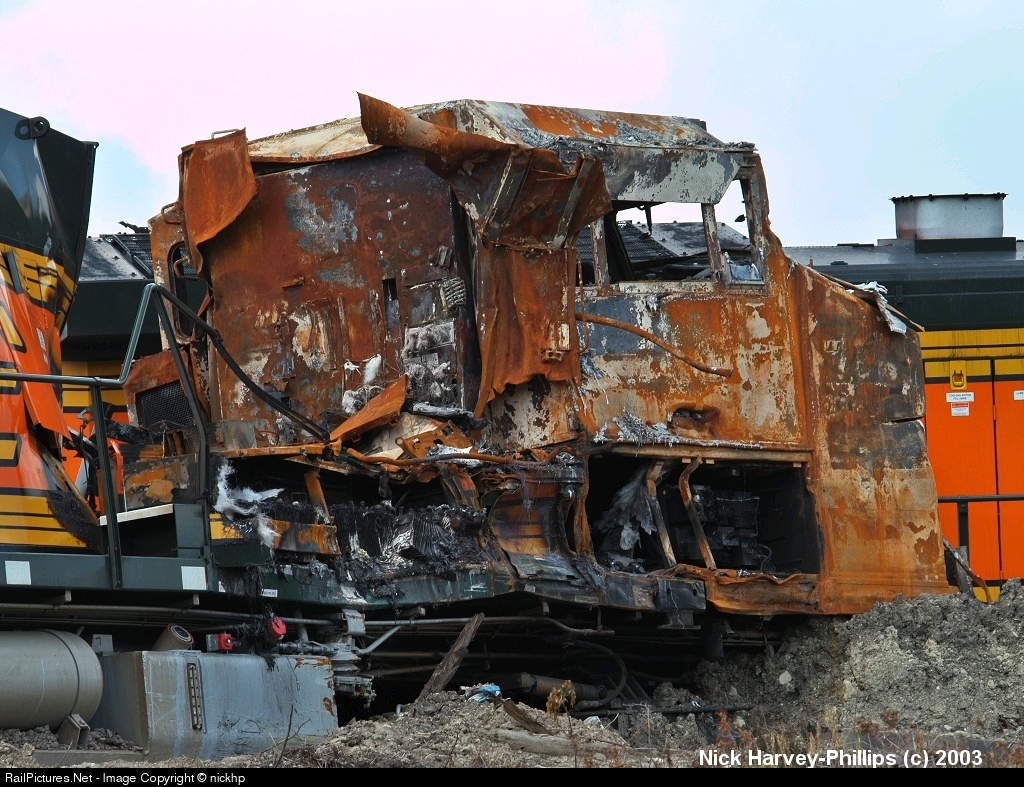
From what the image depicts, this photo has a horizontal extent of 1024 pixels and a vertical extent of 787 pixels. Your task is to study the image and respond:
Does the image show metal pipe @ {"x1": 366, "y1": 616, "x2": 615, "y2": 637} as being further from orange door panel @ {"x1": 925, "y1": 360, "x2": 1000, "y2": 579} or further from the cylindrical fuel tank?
orange door panel @ {"x1": 925, "y1": 360, "x2": 1000, "y2": 579}

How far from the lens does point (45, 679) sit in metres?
9.00

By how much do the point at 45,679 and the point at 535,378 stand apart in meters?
5.18

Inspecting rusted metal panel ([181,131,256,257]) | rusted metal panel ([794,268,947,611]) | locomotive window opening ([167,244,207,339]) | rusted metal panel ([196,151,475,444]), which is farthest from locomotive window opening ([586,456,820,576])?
locomotive window opening ([167,244,207,339])

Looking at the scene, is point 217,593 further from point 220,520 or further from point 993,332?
point 993,332

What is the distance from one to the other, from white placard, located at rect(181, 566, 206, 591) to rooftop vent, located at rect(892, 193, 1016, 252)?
1214 cm

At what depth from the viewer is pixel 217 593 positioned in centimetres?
1037

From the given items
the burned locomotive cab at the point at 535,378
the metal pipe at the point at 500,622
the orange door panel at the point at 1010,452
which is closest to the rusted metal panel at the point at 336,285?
the burned locomotive cab at the point at 535,378

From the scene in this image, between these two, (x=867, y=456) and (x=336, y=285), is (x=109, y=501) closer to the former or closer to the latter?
(x=336, y=285)

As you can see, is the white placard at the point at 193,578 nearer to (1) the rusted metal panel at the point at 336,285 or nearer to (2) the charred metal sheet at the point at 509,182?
(1) the rusted metal panel at the point at 336,285

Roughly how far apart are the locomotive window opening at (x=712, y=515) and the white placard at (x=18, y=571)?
5.37 metres

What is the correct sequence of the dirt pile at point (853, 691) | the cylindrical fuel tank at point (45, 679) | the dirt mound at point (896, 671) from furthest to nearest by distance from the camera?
the dirt mound at point (896, 671) → the dirt pile at point (853, 691) → the cylindrical fuel tank at point (45, 679)

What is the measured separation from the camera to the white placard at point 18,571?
9.03 meters

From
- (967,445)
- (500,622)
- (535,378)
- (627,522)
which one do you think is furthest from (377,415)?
(967,445)

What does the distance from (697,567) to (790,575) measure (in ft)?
2.73
